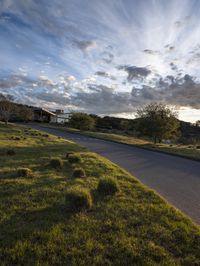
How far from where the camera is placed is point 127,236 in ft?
11.7

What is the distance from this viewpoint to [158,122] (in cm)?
2511

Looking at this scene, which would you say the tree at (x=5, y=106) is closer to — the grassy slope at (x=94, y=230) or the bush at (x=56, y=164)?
the bush at (x=56, y=164)

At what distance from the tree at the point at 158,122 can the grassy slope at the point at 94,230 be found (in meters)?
20.3

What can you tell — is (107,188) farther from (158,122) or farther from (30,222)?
(158,122)

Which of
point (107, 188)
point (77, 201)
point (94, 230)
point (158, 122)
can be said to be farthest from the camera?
point (158, 122)

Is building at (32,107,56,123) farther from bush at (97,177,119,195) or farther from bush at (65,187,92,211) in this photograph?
bush at (65,187,92,211)

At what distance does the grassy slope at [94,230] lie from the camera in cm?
300

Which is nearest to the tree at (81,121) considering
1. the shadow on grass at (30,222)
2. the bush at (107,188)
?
the bush at (107,188)

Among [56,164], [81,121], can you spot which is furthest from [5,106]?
[56,164]

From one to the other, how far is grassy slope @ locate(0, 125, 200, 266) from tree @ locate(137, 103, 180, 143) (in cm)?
2028

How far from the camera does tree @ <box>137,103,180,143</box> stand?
82.7 feet

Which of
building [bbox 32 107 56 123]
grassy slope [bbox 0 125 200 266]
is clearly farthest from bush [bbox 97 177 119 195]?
building [bbox 32 107 56 123]

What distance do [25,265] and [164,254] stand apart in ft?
6.69

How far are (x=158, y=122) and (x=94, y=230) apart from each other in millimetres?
22795
